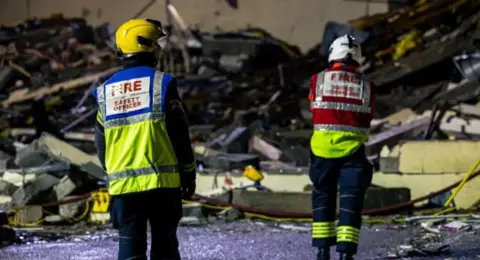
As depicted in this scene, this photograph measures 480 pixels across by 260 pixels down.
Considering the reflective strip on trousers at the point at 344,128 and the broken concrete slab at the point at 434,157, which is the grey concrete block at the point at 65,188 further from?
the reflective strip on trousers at the point at 344,128

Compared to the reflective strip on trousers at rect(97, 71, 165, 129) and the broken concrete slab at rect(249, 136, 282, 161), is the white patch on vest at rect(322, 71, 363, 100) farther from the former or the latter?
the broken concrete slab at rect(249, 136, 282, 161)

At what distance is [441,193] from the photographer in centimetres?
841

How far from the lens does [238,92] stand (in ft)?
44.8

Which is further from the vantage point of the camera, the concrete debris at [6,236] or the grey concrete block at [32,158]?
the grey concrete block at [32,158]

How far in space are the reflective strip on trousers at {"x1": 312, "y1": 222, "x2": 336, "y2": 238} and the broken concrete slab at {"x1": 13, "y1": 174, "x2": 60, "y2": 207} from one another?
4.30 m

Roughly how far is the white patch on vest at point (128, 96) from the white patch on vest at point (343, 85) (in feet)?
6.36

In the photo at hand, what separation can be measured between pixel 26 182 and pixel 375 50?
20.8ft

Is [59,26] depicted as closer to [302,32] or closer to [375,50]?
[302,32]

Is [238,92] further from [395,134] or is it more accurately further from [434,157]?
[434,157]

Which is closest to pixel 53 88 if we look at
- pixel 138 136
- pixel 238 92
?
pixel 238 92

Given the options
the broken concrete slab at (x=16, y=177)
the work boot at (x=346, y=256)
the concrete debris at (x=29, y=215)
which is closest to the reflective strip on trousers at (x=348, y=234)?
the work boot at (x=346, y=256)

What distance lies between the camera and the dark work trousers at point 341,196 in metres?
5.78

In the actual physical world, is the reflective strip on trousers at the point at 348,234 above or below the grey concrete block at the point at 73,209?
below

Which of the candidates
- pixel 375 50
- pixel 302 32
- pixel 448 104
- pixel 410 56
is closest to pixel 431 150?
pixel 448 104
